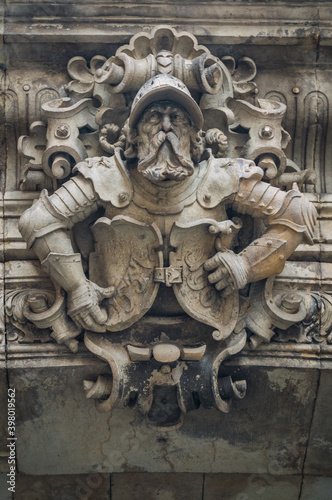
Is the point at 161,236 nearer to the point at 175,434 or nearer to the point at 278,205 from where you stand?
the point at 278,205

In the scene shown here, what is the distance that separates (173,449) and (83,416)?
51 centimetres

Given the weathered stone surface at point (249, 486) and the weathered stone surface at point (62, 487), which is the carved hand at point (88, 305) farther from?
the weathered stone surface at point (249, 486)

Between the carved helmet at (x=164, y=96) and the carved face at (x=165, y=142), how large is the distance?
0.03 m

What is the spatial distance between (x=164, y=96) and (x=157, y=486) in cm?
207

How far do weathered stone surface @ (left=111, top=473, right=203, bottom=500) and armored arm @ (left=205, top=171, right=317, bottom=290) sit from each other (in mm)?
1149

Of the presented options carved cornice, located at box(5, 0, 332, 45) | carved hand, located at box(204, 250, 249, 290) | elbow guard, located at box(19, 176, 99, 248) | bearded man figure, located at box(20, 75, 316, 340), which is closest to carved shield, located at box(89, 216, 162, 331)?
bearded man figure, located at box(20, 75, 316, 340)

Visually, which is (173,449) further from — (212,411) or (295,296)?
(295,296)

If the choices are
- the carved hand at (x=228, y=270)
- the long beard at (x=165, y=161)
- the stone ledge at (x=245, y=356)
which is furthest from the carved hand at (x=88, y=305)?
the long beard at (x=165, y=161)

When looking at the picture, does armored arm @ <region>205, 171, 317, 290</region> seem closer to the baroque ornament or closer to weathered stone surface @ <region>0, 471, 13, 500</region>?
the baroque ornament

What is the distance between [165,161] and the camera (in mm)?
4152

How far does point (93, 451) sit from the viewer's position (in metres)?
4.72

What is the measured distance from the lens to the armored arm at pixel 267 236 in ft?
14.1

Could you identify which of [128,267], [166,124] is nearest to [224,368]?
[128,267]

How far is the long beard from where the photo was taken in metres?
4.13
